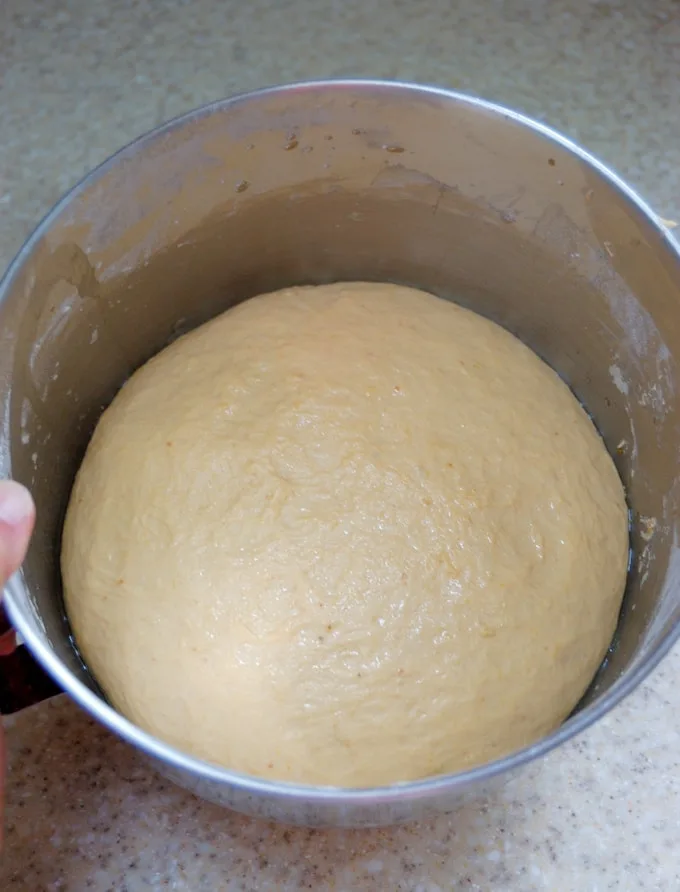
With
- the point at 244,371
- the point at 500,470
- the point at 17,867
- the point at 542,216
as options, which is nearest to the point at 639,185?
the point at 542,216

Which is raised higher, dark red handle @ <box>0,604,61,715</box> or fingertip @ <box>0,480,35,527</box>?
fingertip @ <box>0,480,35,527</box>

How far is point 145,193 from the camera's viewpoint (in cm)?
87

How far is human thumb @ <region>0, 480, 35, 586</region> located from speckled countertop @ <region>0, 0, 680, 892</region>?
0.36m

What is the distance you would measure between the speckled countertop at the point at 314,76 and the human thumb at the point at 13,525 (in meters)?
0.36

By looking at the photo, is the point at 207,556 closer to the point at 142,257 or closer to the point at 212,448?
the point at 212,448

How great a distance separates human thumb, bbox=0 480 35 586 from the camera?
64cm

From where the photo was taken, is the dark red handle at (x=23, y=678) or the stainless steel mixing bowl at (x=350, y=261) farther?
the stainless steel mixing bowl at (x=350, y=261)

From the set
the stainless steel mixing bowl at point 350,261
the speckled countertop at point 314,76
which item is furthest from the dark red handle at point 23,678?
the speckled countertop at point 314,76

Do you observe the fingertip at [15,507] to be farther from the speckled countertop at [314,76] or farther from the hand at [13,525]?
the speckled countertop at [314,76]

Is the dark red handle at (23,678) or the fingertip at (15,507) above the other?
the fingertip at (15,507)

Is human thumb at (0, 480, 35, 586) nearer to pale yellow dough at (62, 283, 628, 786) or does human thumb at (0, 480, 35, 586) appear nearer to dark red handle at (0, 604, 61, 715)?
dark red handle at (0, 604, 61, 715)

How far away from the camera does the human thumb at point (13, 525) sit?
637 mm

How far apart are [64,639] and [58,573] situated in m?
→ 0.10

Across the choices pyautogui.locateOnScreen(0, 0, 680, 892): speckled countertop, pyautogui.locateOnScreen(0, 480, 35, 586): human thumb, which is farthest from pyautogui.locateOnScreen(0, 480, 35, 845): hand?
pyautogui.locateOnScreen(0, 0, 680, 892): speckled countertop
